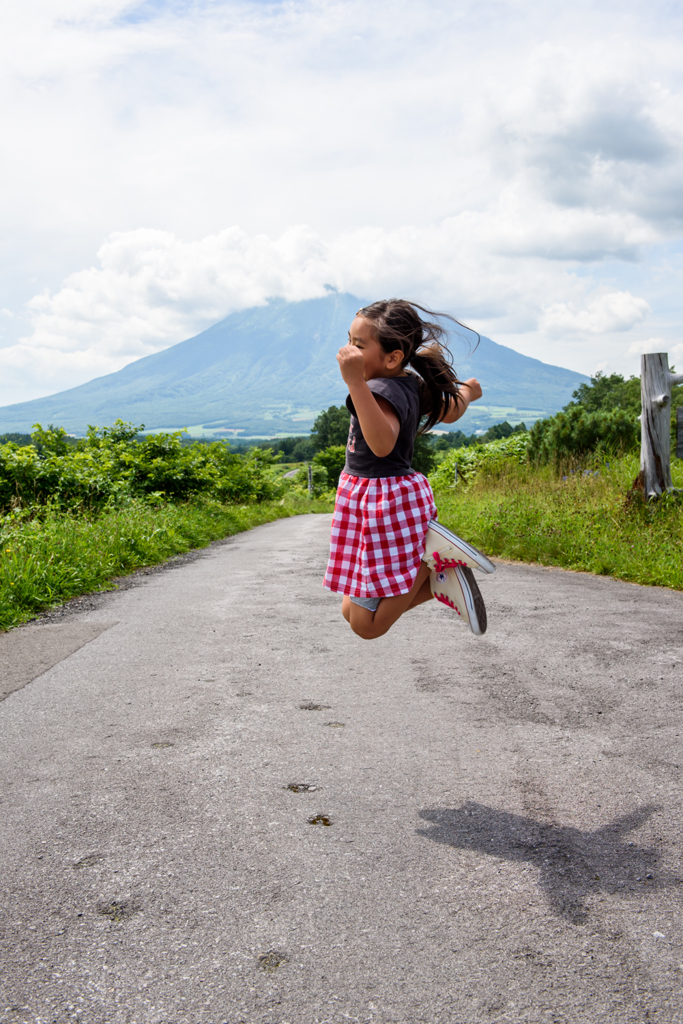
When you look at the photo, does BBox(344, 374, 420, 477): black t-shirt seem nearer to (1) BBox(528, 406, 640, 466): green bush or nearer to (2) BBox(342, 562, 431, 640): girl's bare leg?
(2) BBox(342, 562, 431, 640): girl's bare leg

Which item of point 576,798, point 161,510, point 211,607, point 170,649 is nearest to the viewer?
point 576,798

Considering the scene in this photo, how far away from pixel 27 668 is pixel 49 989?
342 cm

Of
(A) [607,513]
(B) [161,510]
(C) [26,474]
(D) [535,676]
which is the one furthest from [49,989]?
(B) [161,510]

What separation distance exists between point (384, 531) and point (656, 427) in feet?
24.9

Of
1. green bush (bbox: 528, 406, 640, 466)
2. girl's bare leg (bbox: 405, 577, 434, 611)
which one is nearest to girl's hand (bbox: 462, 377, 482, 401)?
girl's bare leg (bbox: 405, 577, 434, 611)

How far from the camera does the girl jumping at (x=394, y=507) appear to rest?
8.41 ft

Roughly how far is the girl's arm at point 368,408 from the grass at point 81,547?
519cm

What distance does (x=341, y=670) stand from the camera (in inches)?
195

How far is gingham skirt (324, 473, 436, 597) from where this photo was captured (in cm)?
260

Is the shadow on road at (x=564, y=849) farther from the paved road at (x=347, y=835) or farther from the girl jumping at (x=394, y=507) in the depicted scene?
the girl jumping at (x=394, y=507)

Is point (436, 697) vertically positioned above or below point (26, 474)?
below

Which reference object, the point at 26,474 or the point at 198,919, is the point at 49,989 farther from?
the point at 26,474

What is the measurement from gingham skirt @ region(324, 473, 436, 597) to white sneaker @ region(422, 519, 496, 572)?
3 centimetres

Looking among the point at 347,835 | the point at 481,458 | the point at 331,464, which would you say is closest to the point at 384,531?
the point at 347,835
